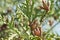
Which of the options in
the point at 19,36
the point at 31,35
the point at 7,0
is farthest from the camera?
the point at 7,0

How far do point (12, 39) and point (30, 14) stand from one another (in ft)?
0.90

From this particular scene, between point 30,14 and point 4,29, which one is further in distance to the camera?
→ point 4,29

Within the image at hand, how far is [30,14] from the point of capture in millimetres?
1641

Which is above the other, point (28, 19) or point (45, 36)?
point (28, 19)

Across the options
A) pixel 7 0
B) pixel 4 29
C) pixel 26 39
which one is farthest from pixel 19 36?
pixel 7 0

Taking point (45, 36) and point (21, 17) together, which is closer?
point (45, 36)

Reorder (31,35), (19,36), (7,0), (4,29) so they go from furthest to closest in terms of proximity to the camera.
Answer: (7,0), (4,29), (19,36), (31,35)

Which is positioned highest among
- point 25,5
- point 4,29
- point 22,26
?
point 25,5

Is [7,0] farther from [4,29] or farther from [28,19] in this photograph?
[28,19]

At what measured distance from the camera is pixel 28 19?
1.67 m

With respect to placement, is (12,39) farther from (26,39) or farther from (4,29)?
(4,29)

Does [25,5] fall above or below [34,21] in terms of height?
above

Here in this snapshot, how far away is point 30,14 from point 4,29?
808mm

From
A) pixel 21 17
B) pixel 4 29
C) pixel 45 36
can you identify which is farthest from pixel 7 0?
pixel 45 36
